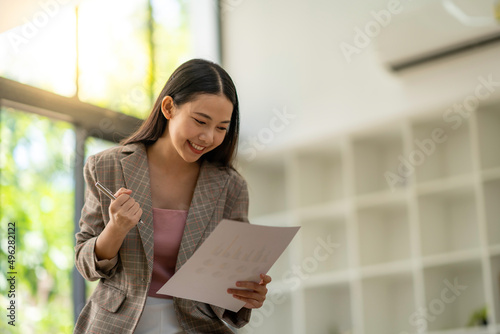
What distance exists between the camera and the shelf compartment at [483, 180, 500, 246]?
154 inches

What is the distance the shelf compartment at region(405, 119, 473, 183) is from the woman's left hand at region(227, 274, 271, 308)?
2970mm

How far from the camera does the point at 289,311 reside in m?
5.04

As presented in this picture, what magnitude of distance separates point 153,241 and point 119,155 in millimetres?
227

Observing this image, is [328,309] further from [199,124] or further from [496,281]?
[199,124]

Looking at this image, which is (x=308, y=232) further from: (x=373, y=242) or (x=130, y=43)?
(x=130, y=43)

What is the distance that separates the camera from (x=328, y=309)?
4770 mm

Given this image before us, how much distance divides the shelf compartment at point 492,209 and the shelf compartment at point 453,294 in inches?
10.8

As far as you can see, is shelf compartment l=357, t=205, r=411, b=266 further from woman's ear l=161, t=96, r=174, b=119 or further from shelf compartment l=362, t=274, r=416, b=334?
woman's ear l=161, t=96, r=174, b=119

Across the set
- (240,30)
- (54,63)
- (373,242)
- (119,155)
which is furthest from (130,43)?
(119,155)

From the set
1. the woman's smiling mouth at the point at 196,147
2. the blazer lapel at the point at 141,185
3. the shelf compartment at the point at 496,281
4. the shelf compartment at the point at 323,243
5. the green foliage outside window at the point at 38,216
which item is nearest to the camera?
the blazer lapel at the point at 141,185

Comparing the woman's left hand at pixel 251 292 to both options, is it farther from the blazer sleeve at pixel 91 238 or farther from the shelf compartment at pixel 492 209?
the shelf compartment at pixel 492 209

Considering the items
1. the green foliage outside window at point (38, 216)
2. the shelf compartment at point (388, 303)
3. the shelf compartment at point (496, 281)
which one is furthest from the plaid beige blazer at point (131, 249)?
the shelf compartment at point (388, 303)

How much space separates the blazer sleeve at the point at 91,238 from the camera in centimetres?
135

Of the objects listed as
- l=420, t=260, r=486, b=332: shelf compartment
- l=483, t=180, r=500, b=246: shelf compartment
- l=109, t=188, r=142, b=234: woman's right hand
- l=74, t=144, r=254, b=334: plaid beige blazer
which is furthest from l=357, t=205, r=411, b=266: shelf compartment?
l=109, t=188, r=142, b=234: woman's right hand
